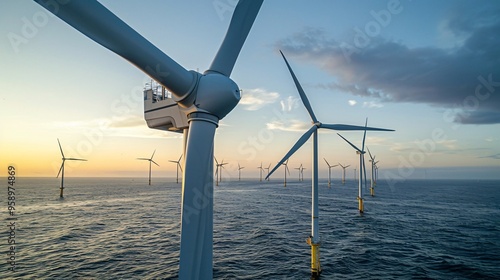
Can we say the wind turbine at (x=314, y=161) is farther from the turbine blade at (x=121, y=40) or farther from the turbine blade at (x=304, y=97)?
the turbine blade at (x=121, y=40)

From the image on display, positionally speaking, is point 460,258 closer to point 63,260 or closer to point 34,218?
point 63,260

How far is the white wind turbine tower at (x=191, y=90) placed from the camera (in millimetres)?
5172

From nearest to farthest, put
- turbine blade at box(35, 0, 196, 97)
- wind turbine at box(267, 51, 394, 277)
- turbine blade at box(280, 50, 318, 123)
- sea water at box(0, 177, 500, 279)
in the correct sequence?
turbine blade at box(35, 0, 196, 97) < wind turbine at box(267, 51, 394, 277) < turbine blade at box(280, 50, 318, 123) < sea water at box(0, 177, 500, 279)

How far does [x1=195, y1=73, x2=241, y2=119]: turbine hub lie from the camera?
24.1 ft

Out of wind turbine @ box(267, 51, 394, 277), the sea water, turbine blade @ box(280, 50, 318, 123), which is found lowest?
the sea water

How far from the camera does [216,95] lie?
7457mm

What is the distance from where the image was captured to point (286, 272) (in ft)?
94.1

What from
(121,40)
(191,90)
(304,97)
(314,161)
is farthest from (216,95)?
(304,97)

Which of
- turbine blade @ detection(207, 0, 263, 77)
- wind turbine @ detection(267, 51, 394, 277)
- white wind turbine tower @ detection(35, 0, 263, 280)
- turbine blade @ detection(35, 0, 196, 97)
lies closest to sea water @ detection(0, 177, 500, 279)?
wind turbine @ detection(267, 51, 394, 277)

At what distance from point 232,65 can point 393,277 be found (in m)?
30.9

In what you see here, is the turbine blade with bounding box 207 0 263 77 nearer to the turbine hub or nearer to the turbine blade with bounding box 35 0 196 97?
the turbine hub

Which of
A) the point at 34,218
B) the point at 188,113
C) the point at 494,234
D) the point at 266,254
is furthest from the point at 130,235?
the point at 494,234

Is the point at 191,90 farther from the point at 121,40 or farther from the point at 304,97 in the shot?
the point at 304,97

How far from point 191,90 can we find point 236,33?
3478 millimetres
